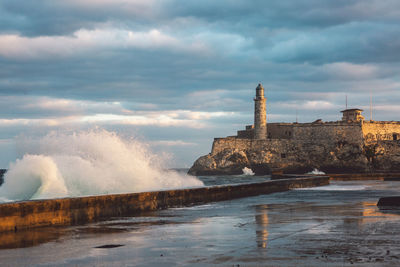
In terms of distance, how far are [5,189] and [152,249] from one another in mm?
12030

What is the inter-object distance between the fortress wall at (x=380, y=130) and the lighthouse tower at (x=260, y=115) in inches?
608

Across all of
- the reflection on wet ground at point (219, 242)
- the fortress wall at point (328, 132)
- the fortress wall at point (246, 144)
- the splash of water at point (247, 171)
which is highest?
the fortress wall at point (328, 132)

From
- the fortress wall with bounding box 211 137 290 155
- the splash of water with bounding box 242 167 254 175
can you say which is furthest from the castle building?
the splash of water with bounding box 242 167 254 175

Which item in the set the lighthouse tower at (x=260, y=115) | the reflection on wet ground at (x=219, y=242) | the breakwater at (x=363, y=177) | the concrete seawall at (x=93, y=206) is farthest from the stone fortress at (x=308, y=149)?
the reflection on wet ground at (x=219, y=242)

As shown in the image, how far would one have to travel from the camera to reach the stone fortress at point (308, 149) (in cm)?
7900

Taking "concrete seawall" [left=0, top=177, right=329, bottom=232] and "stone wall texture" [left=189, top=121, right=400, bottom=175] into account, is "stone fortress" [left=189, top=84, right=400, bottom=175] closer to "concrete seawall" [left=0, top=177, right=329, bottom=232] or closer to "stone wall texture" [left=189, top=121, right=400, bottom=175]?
"stone wall texture" [left=189, top=121, right=400, bottom=175]

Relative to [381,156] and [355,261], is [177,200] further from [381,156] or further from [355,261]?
[381,156]

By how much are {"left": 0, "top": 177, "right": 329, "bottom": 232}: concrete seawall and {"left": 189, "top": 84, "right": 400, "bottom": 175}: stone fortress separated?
66.5 m

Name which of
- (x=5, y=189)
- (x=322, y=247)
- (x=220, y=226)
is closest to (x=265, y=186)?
(x=5, y=189)

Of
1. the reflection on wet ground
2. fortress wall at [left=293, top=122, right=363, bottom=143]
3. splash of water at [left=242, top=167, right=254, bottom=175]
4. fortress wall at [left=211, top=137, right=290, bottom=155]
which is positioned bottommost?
splash of water at [left=242, top=167, right=254, bottom=175]

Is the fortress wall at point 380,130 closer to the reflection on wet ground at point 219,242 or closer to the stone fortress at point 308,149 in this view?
the stone fortress at point 308,149

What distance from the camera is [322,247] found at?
5.79 m

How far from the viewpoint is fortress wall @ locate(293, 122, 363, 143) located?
7975cm

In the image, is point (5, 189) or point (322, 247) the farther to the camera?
point (5, 189)
